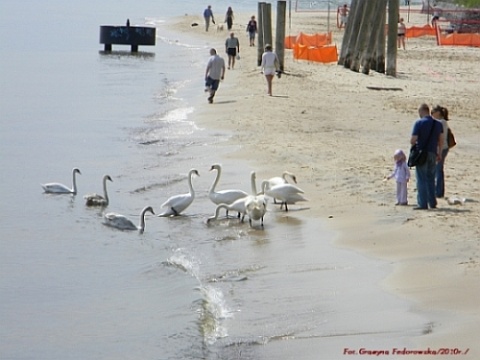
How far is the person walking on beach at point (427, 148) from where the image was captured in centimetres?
1277

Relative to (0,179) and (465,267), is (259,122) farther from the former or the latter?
(465,267)

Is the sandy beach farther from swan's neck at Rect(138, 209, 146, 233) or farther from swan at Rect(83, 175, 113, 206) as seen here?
swan at Rect(83, 175, 113, 206)

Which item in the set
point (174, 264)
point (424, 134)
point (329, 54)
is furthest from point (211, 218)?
point (329, 54)

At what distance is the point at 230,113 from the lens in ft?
81.3

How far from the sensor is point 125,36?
52812 mm

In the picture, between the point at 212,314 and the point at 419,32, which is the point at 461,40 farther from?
the point at 212,314

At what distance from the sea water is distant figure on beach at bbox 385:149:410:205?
111 cm

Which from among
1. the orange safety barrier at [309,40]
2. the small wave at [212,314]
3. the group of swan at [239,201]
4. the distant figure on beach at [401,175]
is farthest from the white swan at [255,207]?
the orange safety barrier at [309,40]

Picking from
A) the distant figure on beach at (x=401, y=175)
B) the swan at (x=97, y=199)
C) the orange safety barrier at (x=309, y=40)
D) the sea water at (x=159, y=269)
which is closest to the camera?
the sea water at (x=159, y=269)

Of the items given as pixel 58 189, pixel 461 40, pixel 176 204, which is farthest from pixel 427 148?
pixel 461 40

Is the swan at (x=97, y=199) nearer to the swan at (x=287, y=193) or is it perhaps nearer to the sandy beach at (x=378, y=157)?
the sandy beach at (x=378, y=157)

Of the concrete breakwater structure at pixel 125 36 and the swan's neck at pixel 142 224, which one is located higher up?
the swan's neck at pixel 142 224

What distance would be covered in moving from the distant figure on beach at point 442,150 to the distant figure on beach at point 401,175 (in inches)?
16.5

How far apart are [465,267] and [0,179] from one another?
999cm
